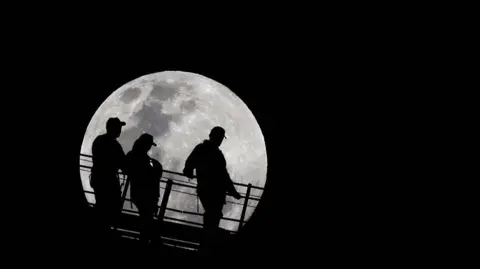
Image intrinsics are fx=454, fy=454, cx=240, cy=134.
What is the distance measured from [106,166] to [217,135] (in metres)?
1.29

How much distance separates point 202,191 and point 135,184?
0.82m

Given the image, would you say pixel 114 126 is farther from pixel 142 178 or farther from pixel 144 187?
pixel 144 187

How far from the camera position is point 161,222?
250 inches

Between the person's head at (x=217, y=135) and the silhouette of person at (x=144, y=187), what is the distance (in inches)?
28.5

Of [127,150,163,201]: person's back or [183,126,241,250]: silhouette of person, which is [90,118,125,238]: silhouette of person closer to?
[127,150,163,201]: person's back

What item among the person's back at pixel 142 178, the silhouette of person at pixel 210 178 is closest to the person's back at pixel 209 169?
the silhouette of person at pixel 210 178

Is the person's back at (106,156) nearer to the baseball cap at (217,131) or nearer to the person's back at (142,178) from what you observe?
the person's back at (142,178)

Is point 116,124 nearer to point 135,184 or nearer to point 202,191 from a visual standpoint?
point 135,184

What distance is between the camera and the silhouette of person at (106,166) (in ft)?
15.7

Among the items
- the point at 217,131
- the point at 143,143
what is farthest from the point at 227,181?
the point at 143,143

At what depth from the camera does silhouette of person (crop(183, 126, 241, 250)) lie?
17.1 ft

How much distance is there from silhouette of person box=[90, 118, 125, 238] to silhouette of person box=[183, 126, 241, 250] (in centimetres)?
81

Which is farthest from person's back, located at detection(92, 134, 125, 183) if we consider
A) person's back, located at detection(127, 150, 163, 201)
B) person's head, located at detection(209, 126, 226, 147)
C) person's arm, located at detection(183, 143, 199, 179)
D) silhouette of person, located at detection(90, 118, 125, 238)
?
person's head, located at detection(209, 126, 226, 147)

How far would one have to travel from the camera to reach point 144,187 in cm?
539
